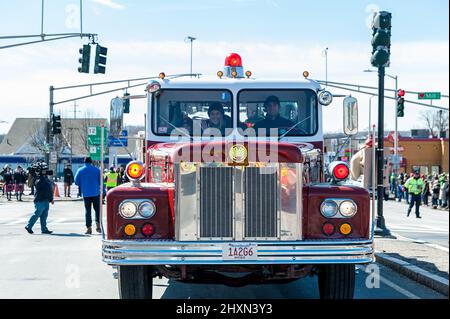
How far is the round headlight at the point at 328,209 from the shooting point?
6.57 metres

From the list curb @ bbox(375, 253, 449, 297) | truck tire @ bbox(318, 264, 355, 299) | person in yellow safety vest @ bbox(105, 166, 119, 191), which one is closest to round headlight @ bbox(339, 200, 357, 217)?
truck tire @ bbox(318, 264, 355, 299)

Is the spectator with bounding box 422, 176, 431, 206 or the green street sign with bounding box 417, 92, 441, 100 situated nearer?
the green street sign with bounding box 417, 92, 441, 100

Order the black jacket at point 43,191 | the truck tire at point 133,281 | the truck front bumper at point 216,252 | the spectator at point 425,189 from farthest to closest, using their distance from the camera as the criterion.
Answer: the spectator at point 425,189 < the black jacket at point 43,191 < the truck tire at point 133,281 < the truck front bumper at point 216,252

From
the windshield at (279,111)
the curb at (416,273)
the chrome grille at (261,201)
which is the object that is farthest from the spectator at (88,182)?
the chrome grille at (261,201)

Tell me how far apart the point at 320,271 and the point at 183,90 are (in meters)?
2.88

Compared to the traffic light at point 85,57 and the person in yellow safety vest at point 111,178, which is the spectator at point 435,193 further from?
the traffic light at point 85,57

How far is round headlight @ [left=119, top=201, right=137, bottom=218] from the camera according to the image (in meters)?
6.50

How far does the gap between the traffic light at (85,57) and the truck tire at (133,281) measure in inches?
664

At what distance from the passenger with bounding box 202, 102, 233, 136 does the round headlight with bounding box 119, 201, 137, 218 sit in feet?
7.04

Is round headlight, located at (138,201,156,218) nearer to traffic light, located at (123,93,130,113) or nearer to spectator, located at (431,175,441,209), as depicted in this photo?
traffic light, located at (123,93,130,113)

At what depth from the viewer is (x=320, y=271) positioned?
23.3 feet

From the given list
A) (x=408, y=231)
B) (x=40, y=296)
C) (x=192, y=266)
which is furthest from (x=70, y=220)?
(x=192, y=266)

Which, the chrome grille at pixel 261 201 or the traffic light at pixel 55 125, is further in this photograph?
the traffic light at pixel 55 125

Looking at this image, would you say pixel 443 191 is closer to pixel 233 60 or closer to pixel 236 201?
pixel 233 60
